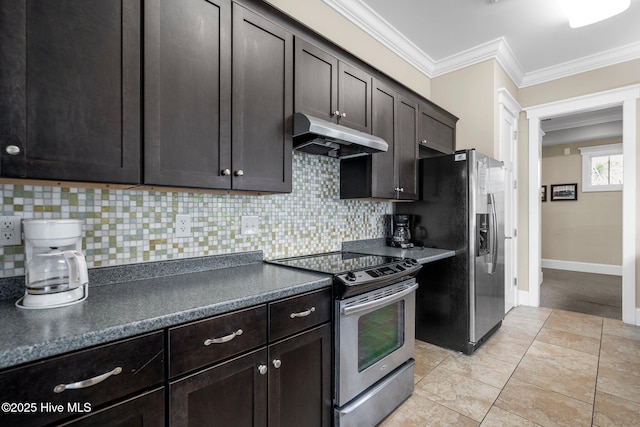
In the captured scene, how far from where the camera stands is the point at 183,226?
166 centimetres

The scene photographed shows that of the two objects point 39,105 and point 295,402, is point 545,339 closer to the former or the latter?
point 295,402

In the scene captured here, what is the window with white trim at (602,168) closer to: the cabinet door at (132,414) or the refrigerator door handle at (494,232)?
the refrigerator door handle at (494,232)

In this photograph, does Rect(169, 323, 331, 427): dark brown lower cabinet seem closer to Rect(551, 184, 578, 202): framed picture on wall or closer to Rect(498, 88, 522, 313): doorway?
Rect(498, 88, 522, 313): doorway

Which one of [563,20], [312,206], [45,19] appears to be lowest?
[312,206]

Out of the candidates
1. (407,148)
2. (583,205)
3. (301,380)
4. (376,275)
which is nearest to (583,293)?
(583,205)

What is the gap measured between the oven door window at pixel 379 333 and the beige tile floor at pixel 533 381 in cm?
40

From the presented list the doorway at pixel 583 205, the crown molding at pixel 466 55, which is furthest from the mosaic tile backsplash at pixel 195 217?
the doorway at pixel 583 205

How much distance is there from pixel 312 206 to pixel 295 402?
4.39 feet

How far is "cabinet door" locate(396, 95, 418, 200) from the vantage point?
2.64 metres

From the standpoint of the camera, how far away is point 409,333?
209 cm

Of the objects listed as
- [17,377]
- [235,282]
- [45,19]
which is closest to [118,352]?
[17,377]

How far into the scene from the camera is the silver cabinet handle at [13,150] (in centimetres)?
95

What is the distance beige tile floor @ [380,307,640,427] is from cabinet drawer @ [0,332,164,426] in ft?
4.88

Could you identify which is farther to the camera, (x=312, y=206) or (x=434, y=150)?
(x=434, y=150)
